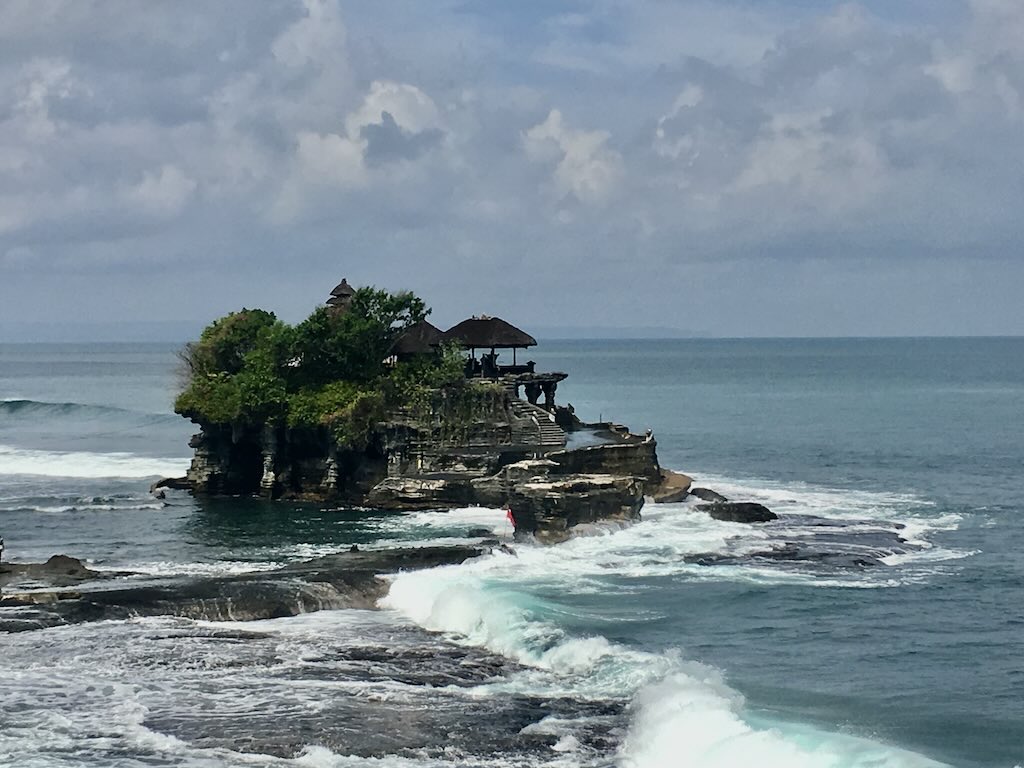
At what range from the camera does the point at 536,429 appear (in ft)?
208

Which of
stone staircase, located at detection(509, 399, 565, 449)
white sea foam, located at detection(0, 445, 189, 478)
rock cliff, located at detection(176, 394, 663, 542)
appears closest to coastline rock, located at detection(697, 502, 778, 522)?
rock cliff, located at detection(176, 394, 663, 542)

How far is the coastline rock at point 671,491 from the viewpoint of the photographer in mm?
62156

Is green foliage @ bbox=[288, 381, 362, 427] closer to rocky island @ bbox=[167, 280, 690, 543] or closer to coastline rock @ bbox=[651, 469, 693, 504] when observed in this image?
rocky island @ bbox=[167, 280, 690, 543]

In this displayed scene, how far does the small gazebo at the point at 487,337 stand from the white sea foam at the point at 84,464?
825 inches

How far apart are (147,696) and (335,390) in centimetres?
3393

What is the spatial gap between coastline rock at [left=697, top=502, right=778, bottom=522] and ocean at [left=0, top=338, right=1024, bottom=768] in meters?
1.08

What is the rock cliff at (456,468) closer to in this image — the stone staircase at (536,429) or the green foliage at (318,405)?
the stone staircase at (536,429)

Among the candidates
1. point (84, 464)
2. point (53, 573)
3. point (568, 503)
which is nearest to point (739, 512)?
point (568, 503)

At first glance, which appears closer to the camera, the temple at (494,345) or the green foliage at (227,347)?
the temple at (494,345)

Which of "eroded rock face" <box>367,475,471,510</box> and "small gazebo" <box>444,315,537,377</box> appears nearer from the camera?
"eroded rock face" <box>367,475,471,510</box>

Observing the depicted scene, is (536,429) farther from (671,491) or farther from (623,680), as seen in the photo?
(623,680)

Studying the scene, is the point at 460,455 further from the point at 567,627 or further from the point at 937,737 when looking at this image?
the point at 937,737

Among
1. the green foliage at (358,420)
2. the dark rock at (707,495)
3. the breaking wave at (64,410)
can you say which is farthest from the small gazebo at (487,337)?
the breaking wave at (64,410)

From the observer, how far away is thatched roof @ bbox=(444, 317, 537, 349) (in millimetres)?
67125
